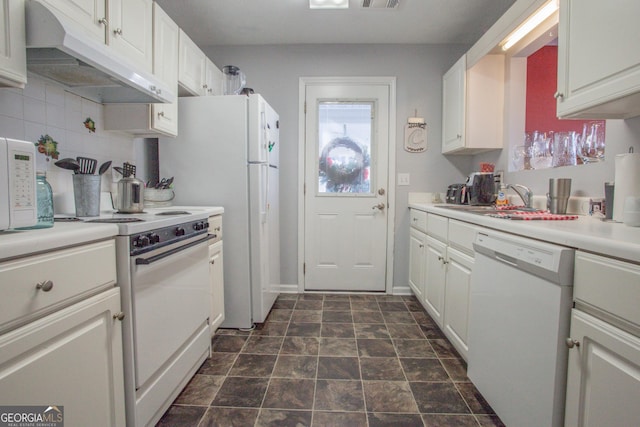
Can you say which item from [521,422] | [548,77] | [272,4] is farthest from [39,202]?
[548,77]

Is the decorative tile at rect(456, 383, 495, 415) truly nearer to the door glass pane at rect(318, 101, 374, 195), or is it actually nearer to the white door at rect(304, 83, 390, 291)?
the white door at rect(304, 83, 390, 291)

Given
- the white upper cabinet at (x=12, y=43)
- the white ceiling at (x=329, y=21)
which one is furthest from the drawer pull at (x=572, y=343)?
the white ceiling at (x=329, y=21)

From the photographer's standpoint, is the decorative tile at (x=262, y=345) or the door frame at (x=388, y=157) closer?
the decorative tile at (x=262, y=345)

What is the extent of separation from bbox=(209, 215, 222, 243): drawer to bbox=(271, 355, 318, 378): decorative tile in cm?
87

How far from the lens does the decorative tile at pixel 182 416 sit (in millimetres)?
1349

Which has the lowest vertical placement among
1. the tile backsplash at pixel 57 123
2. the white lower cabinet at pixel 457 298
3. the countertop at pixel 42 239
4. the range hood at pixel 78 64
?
the white lower cabinet at pixel 457 298

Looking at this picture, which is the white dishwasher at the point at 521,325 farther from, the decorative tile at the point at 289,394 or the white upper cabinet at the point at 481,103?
the white upper cabinet at the point at 481,103

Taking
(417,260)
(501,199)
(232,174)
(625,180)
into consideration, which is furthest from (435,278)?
(232,174)

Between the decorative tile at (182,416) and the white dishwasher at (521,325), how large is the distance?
4.27 ft

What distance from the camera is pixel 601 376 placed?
0.84m

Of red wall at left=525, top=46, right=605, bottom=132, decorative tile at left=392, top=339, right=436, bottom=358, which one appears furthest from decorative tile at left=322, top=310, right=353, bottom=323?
red wall at left=525, top=46, right=605, bottom=132

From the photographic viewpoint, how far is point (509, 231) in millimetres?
1257

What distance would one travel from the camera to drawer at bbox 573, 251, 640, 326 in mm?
752

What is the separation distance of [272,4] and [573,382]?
2.78 m
